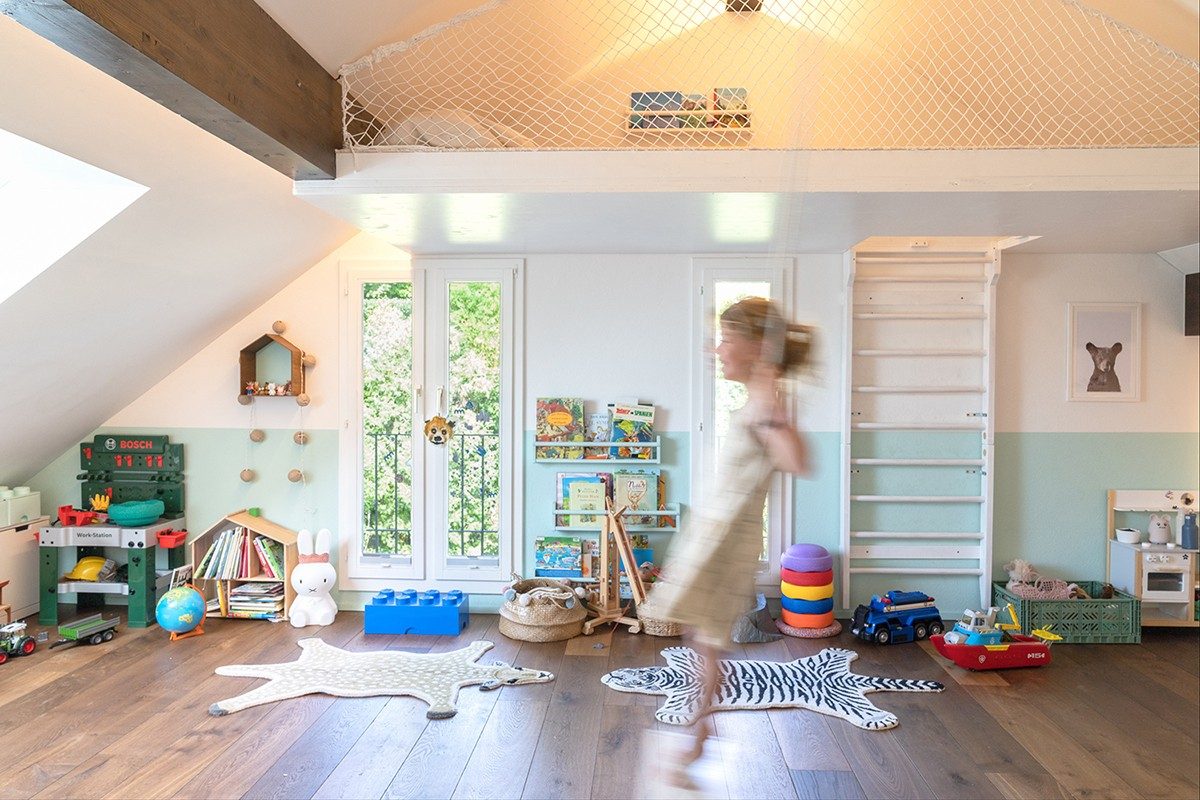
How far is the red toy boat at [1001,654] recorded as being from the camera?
4527 millimetres

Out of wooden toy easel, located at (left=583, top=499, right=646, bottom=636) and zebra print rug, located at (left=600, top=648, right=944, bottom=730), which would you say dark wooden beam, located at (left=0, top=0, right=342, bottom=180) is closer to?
wooden toy easel, located at (left=583, top=499, right=646, bottom=636)

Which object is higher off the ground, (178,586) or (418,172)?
(418,172)

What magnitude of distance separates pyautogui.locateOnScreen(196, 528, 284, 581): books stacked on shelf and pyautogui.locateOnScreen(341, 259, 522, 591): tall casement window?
1.43 feet

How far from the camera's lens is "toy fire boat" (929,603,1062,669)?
4.53 metres

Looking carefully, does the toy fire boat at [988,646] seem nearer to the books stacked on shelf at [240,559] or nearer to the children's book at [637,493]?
the children's book at [637,493]

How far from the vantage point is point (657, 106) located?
4.15 meters

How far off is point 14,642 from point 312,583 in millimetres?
1460

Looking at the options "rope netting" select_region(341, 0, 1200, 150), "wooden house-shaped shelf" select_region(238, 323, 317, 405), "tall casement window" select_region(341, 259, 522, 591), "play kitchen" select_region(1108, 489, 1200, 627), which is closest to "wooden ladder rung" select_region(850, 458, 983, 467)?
"play kitchen" select_region(1108, 489, 1200, 627)

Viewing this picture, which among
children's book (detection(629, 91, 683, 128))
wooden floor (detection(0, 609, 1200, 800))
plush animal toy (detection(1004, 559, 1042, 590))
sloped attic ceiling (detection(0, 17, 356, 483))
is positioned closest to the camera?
sloped attic ceiling (detection(0, 17, 356, 483))

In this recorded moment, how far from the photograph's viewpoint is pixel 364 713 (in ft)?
12.9

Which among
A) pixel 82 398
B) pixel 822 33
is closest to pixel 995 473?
pixel 822 33

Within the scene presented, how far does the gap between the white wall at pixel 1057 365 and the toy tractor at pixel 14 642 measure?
5.49 meters

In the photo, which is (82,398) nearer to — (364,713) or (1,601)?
(1,601)

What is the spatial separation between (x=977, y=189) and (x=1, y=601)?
532cm
